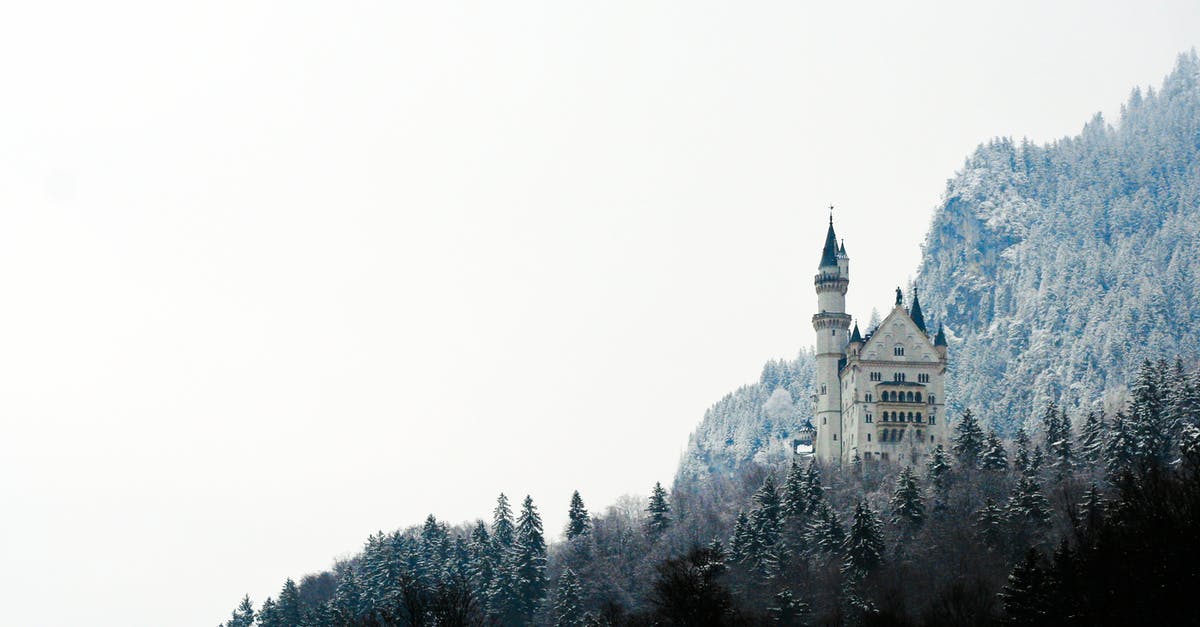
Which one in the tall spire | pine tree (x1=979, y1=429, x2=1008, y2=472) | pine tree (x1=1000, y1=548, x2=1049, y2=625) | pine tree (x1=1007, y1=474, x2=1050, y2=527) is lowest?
pine tree (x1=1000, y1=548, x2=1049, y2=625)

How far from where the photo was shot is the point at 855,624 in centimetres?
10994

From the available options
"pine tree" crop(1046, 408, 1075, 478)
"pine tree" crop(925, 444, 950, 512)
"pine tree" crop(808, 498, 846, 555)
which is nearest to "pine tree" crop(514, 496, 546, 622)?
"pine tree" crop(808, 498, 846, 555)

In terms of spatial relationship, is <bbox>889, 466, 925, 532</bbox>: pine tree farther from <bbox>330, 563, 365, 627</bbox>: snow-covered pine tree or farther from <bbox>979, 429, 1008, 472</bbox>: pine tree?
<bbox>330, 563, 365, 627</bbox>: snow-covered pine tree

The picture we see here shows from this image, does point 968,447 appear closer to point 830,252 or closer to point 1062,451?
point 1062,451

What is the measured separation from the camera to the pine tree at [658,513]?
15450 cm

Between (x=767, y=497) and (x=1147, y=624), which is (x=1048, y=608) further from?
(x=767, y=497)

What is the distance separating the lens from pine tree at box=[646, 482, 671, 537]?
154500 millimetres

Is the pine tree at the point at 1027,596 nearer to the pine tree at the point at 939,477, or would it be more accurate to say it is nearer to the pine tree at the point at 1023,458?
the pine tree at the point at 1023,458

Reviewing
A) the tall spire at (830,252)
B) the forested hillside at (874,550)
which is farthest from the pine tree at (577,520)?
the tall spire at (830,252)

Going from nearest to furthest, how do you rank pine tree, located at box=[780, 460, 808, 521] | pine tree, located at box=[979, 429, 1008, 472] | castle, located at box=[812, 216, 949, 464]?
1. pine tree, located at box=[979, 429, 1008, 472]
2. pine tree, located at box=[780, 460, 808, 521]
3. castle, located at box=[812, 216, 949, 464]

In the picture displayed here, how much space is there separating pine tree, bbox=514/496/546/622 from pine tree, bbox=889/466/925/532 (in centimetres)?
3009

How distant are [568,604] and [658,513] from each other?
25.4 metres

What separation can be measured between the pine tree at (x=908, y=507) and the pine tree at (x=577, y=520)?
33922 millimetres

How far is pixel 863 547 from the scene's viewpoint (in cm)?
12288
